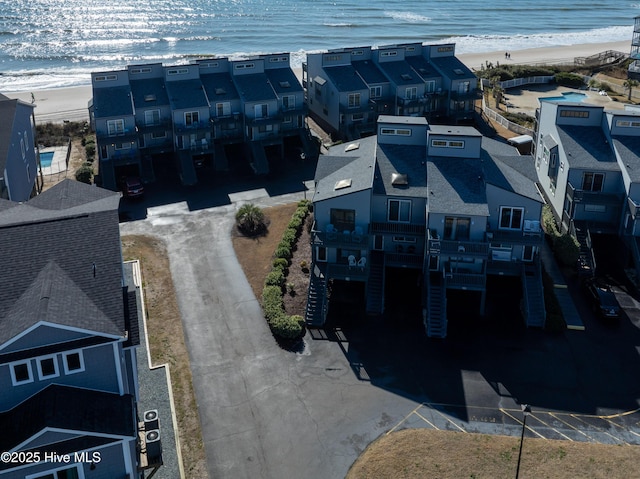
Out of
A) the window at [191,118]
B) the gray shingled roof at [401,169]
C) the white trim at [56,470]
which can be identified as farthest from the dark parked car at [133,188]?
the white trim at [56,470]

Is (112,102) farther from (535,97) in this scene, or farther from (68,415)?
(535,97)

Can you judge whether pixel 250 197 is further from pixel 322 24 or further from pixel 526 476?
pixel 322 24

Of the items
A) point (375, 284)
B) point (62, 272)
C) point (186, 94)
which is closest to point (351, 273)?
point (375, 284)

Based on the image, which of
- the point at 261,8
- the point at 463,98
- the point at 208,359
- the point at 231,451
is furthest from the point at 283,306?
the point at 261,8

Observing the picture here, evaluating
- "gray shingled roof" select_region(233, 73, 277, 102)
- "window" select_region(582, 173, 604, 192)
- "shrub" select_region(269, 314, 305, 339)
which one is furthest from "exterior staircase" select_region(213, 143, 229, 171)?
"window" select_region(582, 173, 604, 192)

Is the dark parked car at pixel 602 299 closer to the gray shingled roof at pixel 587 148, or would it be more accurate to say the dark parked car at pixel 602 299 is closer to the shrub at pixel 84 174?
the gray shingled roof at pixel 587 148

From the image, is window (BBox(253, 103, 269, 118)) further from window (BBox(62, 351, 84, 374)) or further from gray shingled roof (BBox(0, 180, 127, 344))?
window (BBox(62, 351, 84, 374))
